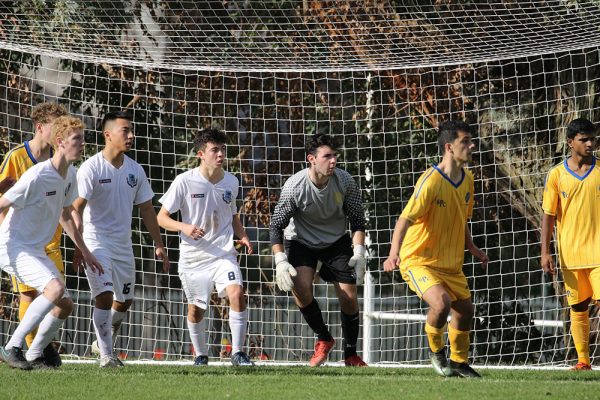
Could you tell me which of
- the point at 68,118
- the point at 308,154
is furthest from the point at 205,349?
the point at 68,118

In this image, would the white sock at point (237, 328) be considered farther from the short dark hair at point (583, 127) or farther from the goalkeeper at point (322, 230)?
the short dark hair at point (583, 127)

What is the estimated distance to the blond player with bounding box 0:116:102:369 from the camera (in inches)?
306

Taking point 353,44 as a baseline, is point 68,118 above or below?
below

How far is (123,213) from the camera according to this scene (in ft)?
30.0

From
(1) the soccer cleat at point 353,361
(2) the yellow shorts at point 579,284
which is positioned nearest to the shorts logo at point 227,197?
(1) the soccer cleat at point 353,361

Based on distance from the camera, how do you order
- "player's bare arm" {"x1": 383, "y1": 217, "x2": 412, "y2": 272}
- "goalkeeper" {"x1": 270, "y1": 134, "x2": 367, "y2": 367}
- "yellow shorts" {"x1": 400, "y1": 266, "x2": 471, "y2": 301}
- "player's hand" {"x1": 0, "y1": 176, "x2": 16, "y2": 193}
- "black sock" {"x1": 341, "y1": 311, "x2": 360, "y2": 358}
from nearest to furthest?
"player's bare arm" {"x1": 383, "y1": 217, "x2": 412, "y2": 272} → "yellow shorts" {"x1": 400, "y1": 266, "x2": 471, "y2": 301} → "player's hand" {"x1": 0, "y1": 176, "x2": 16, "y2": 193} → "goalkeeper" {"x1": 270, "y1": 134, "x2": 367, "y2": 367} → "black sock" {"x1": 341, "y1": 311, "x2": 360, "y2": 358}

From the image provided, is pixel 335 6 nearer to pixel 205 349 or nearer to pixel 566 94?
pixel 566 94

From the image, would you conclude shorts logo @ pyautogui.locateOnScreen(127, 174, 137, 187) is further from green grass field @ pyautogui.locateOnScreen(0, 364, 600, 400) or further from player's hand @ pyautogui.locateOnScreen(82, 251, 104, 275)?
green grass field @ pyautogui.locateOnScreen(0, 364, 600, 400)

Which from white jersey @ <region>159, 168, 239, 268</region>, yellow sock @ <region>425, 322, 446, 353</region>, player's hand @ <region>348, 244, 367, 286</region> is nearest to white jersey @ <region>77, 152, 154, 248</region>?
white jersey @ <region>159, 168, 239, 268</region>

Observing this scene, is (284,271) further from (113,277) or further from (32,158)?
(32,158)

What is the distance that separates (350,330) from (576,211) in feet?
7.28

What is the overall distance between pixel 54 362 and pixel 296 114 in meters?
5.73

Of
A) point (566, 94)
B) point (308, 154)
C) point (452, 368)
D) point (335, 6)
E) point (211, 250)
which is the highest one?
point (335, 6)

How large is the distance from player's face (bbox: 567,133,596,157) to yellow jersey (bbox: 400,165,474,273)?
147cm
